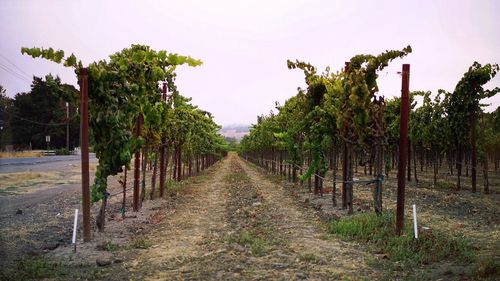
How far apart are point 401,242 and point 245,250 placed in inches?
116

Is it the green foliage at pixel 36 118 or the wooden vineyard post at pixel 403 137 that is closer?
the wooden vineyard post at pixel 403 137

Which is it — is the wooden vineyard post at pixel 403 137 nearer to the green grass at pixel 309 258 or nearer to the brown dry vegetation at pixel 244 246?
the brown dry vegetation at pixel 244 246

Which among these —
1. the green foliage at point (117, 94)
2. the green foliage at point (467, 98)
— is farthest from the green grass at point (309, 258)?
the green foliage at point (467, 98)

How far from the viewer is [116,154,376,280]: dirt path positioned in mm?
6785

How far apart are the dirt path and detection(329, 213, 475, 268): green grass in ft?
1.71

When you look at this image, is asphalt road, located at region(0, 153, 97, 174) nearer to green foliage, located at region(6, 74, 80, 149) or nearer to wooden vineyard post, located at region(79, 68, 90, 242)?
wooden vineyard post, located at region(79, 68, 90, 242)

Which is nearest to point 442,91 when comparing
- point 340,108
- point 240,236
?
point 340,108

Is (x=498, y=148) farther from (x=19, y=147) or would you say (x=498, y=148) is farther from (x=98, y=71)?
(x=19, y=147)

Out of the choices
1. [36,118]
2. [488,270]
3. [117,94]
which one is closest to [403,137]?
[488,270]

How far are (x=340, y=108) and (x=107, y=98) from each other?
637cm

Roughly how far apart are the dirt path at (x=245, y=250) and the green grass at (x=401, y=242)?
1.71ft

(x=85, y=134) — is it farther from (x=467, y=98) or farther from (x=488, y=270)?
(x=467, y=98)

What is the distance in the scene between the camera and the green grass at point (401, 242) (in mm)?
7512

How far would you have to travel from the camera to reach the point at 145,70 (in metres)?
10.5
